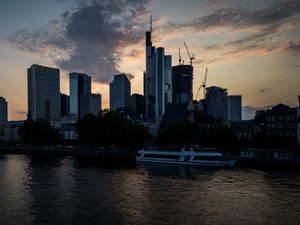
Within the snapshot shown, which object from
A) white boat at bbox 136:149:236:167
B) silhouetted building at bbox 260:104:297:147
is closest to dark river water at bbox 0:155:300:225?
white boat at bbox 136:149:236:167

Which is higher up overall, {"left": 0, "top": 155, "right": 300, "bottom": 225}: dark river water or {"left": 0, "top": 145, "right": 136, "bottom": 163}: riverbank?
{"left": 0, "top": 155, "right": 300, "bottom": 225}: dark river water

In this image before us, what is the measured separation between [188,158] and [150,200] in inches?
2235

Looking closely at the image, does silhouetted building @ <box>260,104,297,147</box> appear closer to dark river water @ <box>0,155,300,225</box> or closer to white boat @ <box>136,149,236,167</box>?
white boat @ <box>136,149,236,167</box>

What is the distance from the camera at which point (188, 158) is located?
106 m

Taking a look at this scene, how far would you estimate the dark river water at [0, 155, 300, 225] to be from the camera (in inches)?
1592

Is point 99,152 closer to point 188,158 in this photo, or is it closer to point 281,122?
point 188,158

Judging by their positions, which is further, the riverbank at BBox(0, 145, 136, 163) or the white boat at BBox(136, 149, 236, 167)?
the riverbank at BBox(0, 145, 136, 163)

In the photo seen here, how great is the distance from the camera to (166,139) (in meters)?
142

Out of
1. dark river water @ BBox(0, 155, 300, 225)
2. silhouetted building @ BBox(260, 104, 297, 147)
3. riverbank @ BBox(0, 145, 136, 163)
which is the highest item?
silhouetted building @ BBox(260, 104, 297, 147)

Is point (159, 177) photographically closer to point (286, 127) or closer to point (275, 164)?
point (275, 164)

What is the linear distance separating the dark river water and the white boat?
23.9 m

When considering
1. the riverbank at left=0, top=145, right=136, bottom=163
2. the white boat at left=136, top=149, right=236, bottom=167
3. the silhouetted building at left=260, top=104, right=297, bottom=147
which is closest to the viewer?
the white boat at left=136, top=149, right=236, bottom=167

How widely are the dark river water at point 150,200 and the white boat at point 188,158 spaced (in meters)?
23.9

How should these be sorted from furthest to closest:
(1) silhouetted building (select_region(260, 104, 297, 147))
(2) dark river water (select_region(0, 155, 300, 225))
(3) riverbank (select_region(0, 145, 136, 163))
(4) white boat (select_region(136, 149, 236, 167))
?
(3) riverbank (select_region(0, 145, 136, 163)) < (1) silhouetted building (select_region(260, 104, 297, 147)) < (4) white boat (select_region(136, 149, 236, 167)) < (2) dark river water (select_region(0, 155, 300, 225))
